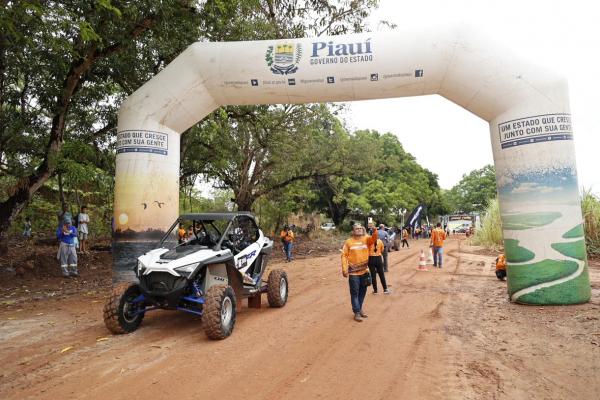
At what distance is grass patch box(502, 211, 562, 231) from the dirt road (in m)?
1.46

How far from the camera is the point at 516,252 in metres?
8.15

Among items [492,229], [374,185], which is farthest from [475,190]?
[492,229]

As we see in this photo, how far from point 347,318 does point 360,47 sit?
5.34 metres

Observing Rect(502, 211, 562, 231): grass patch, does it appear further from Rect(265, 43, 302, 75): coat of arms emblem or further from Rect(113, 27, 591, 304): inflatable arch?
Rect(265, 43, 302, 75): coat of arms emblem

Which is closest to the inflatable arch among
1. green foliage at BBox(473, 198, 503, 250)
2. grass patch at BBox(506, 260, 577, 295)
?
grass patch at BBox(506, 260, 577, 295)

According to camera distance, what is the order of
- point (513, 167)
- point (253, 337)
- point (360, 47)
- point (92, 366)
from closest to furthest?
point (92, 366)
point (253, 337)
point (513, 167)
point (360, 47)

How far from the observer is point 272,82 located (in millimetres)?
9281

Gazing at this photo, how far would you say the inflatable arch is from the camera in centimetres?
789

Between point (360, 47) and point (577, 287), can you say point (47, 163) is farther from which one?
point (577, 287)

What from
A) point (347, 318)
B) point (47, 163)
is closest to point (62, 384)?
A: point (347, 318)

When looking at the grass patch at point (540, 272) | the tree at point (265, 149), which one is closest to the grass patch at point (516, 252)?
the grass patch at point (540, 272)

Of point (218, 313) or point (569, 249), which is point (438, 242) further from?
point (218, 313)

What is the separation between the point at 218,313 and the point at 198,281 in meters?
1.02

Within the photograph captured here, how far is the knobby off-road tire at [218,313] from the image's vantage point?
5949mm
